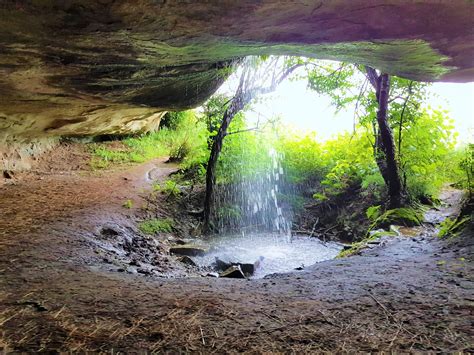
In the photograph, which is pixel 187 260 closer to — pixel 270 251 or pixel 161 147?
pixel 270 251

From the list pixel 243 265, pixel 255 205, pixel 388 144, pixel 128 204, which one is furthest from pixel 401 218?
pixel 128 204

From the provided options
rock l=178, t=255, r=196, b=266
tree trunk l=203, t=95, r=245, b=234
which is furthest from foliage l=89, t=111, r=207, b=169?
Result: rock l=178, t=255, r=196, b=266

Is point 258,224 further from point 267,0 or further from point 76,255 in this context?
point 267,0

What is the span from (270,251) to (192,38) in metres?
5.77

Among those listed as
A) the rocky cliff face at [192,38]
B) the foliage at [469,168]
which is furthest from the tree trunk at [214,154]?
the foliage at [469,168]

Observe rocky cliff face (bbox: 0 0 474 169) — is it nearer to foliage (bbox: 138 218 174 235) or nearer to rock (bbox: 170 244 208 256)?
foliage (bbox: 138 218 174 235)

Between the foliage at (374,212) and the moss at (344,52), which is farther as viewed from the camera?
the foliage at (374,212)

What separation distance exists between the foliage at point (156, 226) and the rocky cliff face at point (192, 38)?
3223 mm

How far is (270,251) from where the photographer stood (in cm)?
814

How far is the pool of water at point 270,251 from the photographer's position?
7.04 metres

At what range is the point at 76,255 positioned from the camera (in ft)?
16.0

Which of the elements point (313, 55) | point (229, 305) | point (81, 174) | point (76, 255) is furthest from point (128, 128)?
point (229, 305)

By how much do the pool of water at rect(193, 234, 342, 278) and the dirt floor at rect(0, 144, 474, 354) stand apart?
1.44 metres

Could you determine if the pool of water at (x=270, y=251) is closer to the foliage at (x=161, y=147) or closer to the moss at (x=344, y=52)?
the foliage at (x=161, y=147)
